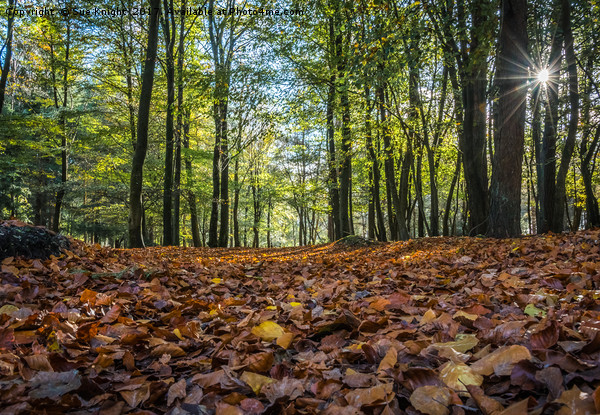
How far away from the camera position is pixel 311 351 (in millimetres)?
1423

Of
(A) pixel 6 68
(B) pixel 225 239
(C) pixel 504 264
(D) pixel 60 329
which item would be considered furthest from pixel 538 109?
(A) pixel 6 68

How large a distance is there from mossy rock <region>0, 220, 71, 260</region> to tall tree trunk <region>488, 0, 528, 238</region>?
241 inches

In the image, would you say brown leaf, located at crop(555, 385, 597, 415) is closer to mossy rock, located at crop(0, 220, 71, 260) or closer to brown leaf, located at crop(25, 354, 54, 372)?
brown leaf, located at crop(25, 354, 54, 372)

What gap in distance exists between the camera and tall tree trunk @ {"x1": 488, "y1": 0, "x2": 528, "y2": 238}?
525cm

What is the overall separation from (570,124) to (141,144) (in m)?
9.10

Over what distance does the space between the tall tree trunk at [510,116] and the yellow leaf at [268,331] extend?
206 inches

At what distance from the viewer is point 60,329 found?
5.10 feet

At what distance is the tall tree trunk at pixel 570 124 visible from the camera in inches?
258

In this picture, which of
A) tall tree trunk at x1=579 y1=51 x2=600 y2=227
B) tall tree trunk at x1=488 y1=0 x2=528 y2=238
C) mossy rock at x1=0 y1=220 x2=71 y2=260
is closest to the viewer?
mossy rock at x1=0 y1=220 x2=71 y2=260

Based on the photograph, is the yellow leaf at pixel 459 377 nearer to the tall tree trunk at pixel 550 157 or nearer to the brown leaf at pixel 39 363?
the brown leaf at pixel 39 363

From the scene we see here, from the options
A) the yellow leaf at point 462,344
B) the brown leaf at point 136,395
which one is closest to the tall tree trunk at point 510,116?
the yellow leaf at point 462,344

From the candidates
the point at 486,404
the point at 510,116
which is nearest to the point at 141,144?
the point at 510,116

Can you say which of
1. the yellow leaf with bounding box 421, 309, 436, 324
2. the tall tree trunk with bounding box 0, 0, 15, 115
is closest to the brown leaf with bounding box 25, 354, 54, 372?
the yellow leaf with bounding box 421, 309, 436, 324

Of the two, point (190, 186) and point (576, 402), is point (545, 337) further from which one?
point (190, 186)
